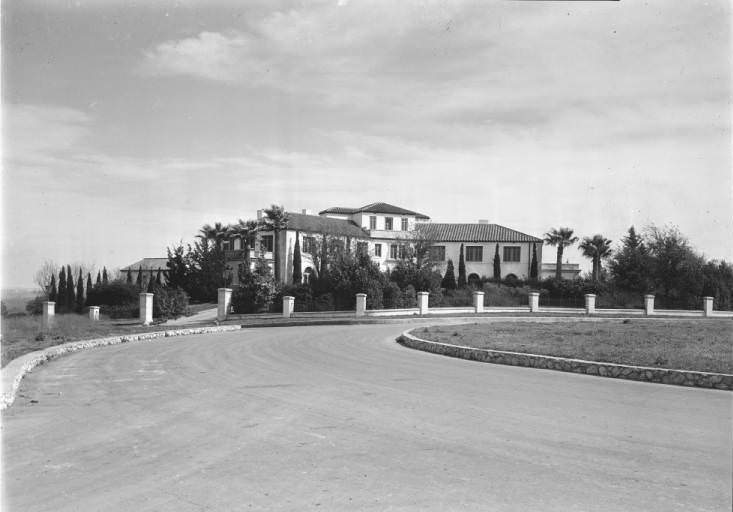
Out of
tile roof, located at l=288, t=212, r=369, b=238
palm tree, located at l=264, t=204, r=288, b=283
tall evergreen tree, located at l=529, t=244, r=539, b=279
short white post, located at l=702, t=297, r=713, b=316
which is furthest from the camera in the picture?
tall evergreen tree, located at l=529, t=244, r=539, b=279

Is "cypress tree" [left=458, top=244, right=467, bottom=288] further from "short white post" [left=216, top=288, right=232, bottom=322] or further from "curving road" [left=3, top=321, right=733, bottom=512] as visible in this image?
"curving road" [left=3, top=321, right=733, bottom=512]

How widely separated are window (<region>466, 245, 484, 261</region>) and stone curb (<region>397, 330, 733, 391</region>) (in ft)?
194

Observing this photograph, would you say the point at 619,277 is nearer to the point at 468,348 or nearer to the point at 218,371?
the point at 468,348

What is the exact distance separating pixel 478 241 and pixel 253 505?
74.2m

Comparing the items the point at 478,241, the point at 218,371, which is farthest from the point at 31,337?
the point at 478,241

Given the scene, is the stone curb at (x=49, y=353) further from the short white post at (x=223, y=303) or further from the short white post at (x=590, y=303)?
the short white post at (x=590, y=303)

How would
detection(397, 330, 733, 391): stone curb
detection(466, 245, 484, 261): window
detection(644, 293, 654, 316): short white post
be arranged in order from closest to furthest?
detection(397, 330, 733, 391): stone curb, detection(644, 293, 654, 316): short white post, detection(466, 245, 484, 261): window

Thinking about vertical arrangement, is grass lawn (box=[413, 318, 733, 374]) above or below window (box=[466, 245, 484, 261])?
below

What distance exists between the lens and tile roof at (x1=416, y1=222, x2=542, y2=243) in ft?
253

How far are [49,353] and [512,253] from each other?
216 feet

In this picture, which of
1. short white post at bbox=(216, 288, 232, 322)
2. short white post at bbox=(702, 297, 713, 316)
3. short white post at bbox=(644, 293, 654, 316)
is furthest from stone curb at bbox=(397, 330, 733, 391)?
short white post at bbox=(702, 297, 713, 316)

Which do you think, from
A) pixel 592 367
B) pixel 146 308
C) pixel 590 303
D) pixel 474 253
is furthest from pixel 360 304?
pixel 474 253

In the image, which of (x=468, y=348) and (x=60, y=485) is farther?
(x=468, y=348)

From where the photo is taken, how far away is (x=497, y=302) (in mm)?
49094
